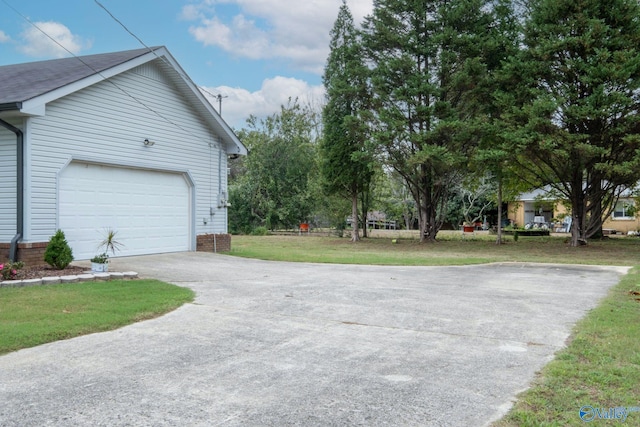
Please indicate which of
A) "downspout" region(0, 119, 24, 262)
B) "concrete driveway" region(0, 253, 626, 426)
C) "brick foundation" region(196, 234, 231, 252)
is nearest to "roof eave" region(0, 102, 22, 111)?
"downspout" region(0, 119, 24, 262)

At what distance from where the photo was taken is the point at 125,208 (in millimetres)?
12398

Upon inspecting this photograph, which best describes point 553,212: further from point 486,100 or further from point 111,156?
point 111,156

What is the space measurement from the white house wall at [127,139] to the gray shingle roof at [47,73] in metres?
0.41

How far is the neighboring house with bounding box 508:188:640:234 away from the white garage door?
20.9 metres

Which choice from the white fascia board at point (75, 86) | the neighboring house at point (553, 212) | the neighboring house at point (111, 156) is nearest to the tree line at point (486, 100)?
the neighboring house at point (553, 212)

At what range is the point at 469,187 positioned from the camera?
2805 centimetres

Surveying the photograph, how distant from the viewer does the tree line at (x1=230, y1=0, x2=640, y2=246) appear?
18.0m

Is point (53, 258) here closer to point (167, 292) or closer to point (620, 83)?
point (167, 292)

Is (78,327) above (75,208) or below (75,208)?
below

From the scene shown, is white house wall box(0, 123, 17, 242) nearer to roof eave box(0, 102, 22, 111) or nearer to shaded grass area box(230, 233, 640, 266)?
roof eave box(0, 102, 22, 111)

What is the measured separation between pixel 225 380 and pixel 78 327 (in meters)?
2.41

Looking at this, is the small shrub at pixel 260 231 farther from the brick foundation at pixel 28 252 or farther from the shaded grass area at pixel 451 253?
the brick foundation at pixel 28 252

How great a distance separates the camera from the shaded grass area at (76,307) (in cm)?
A: 506

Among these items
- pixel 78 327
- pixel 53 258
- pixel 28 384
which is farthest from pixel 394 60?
pixel 28 384
